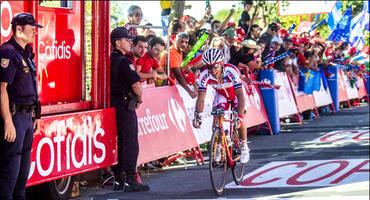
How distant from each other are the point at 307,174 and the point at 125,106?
8.97 feet

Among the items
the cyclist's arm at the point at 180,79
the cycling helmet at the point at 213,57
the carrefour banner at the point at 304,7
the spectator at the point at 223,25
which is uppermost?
the carrefour banner at the point at 304,7

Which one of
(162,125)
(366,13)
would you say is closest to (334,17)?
(366,13)

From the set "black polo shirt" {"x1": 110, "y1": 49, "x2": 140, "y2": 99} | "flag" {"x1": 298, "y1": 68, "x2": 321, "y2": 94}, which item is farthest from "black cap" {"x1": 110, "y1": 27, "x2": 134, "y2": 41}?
"flag" {"x1": 298, "y1": 68, "x2": 321, "y2": 94}

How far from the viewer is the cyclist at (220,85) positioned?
9.95 metres

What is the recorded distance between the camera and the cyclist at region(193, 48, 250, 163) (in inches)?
392

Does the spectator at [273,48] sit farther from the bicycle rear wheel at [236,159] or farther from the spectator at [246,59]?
the bicycle rear wheel at [236,159]

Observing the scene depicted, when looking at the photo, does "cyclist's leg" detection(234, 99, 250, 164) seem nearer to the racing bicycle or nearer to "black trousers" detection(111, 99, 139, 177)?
the racing bicycle

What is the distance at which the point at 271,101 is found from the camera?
1708 centimetres

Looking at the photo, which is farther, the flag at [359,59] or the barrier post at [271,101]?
the flag at [359,59]

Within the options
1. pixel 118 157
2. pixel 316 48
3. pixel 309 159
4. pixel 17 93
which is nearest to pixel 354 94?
pixel 316 48

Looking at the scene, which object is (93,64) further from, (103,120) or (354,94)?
(354,94)

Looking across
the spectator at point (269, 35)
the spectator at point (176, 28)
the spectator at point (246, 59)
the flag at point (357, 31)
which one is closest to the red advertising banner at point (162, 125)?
the spectator at point (176, 28)

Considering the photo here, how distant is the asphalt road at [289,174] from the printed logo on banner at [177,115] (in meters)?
0.62

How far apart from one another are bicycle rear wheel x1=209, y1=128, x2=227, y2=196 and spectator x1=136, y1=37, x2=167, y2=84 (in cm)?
189
